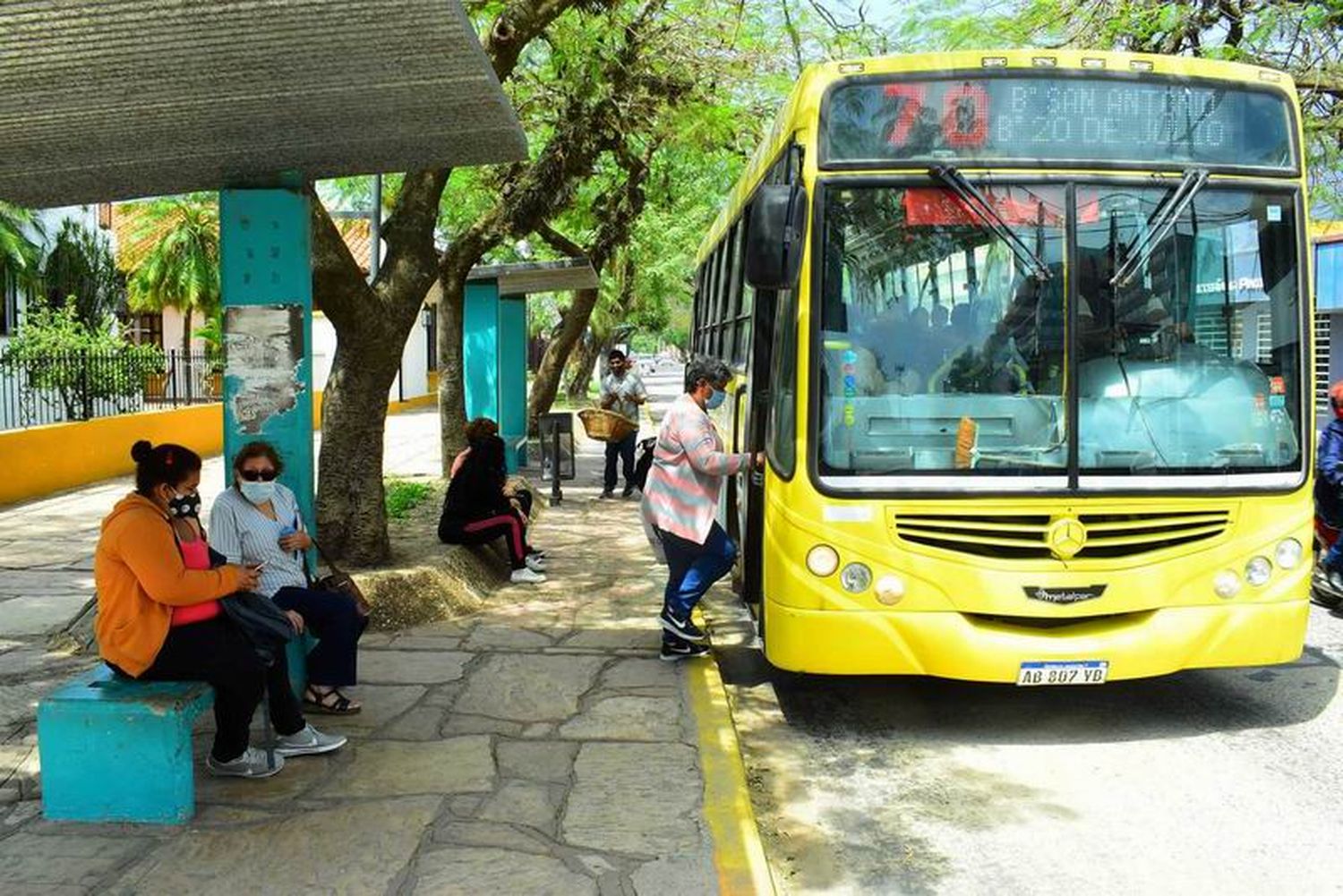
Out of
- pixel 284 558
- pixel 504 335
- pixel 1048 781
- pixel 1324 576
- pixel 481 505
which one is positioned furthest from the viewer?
pixel 504 335

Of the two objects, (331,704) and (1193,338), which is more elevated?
(1193,338)

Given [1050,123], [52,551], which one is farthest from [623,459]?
[1050,123]

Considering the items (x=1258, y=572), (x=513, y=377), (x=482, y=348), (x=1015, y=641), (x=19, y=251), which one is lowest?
(x=1015, y=641)

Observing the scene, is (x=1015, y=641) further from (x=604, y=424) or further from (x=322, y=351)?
(x=322, y=351)

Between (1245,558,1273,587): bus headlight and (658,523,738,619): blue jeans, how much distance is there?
2.61 m

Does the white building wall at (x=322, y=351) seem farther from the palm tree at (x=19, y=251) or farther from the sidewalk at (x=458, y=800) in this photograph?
the sidewalk at (x=458, y=800)

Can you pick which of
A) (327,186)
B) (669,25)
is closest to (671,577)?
(669,25)

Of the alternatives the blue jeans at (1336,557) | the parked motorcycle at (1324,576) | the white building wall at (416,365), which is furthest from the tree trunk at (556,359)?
the white building wall at (416,365)

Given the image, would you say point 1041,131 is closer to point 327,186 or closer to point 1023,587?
point 1023,587

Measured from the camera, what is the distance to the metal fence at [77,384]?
1531cm

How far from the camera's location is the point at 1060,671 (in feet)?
18.4

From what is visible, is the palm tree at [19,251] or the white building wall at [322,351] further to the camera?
the white building wall at [322,351]

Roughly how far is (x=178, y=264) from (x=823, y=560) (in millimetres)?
34375

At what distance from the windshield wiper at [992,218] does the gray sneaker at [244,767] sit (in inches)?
148
